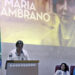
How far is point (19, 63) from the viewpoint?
3.33 m

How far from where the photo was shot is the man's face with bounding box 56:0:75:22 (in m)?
5.31

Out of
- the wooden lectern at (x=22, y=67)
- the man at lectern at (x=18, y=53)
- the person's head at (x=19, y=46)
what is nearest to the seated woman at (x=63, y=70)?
the man at lectern at (x=18, y=53)

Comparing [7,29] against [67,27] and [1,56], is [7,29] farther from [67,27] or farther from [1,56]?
[67,27]

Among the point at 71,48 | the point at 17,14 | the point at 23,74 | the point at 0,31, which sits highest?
the point at 17,14

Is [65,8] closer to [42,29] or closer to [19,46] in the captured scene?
[42,29]

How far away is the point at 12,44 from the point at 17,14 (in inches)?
27.3

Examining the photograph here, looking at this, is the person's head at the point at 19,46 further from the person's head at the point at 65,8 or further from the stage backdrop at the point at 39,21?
the person's head at the point at 65,8

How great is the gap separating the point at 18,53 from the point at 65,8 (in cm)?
178

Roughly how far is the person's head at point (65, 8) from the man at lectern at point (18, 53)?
132 centimetres

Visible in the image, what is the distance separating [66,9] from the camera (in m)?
5.41

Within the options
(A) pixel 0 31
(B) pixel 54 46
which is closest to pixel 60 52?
(B) pixel 54 46

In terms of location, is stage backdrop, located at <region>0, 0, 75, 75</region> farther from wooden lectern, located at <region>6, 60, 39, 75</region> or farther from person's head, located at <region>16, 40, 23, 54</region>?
wooden lectern, located at <region>6, 60, 39, 75</region>

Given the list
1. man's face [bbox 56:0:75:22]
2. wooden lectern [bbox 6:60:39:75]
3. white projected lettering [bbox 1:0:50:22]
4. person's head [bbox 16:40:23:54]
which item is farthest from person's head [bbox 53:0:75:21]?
wooden lectern [bbox 6:60:39:75]

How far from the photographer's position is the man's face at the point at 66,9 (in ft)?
17.4
